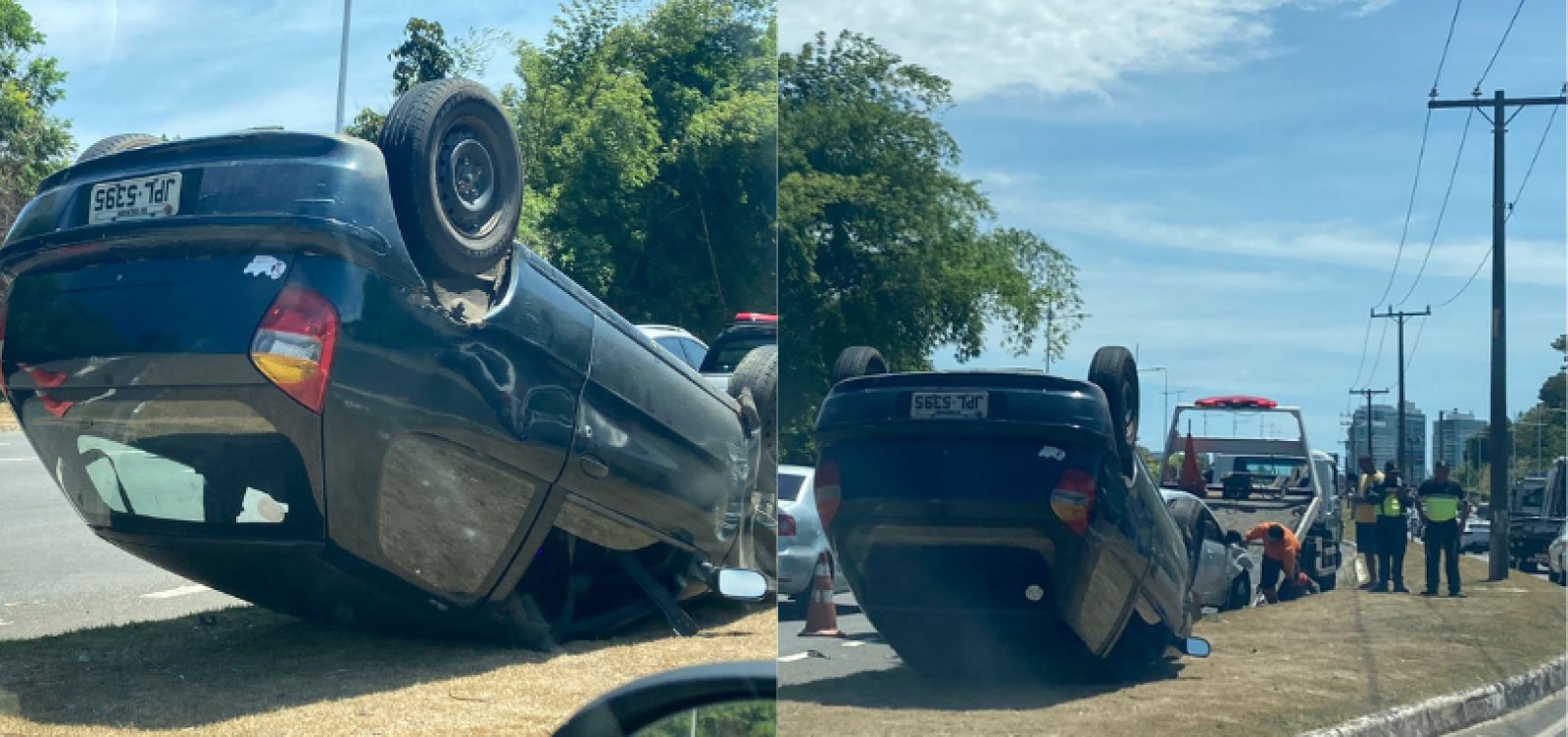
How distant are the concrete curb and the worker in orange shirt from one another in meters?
0.39

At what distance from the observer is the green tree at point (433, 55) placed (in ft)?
7.34

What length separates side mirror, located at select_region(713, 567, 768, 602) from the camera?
228 centimetres

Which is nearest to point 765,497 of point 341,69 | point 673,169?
point 673,169

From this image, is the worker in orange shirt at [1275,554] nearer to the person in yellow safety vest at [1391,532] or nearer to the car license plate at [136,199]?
the person in yellow safety vest at [1391,532]

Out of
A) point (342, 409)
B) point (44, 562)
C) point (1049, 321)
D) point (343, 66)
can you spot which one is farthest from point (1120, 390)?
point (44, 562)

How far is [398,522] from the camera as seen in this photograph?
2.30 meters

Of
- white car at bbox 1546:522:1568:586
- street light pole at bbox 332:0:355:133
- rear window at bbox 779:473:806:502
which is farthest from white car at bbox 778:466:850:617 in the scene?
white car at bbox 1546:522:1568:586

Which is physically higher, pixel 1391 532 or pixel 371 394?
pixel 371 394

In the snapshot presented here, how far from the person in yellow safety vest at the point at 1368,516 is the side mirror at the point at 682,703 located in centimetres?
113

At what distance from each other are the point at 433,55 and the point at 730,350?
2.26 ft

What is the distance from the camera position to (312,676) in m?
2.49

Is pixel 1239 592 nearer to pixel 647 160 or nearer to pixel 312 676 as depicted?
pixel 647 160

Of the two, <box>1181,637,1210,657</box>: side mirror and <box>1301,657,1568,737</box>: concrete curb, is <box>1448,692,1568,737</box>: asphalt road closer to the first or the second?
<box>1301,657,1568,737</box>: concrete curb

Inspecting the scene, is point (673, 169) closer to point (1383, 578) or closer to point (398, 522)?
point (398, 522)
